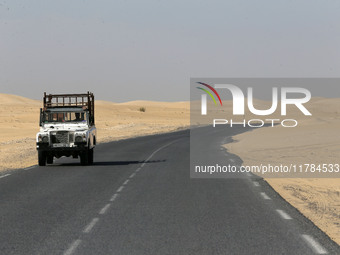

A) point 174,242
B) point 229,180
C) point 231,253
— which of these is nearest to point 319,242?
point 231,253

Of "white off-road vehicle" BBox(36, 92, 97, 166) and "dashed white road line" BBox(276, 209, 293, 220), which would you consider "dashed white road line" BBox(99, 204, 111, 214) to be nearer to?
"dashed white road line" BBox(276, 209, 293, 220)

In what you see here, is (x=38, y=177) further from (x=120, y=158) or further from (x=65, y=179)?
(x=120, y=158)

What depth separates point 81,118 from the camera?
24672mm

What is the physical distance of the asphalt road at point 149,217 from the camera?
8492mm

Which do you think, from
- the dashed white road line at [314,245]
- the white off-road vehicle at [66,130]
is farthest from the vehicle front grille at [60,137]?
the dashed white road line at [314,245]

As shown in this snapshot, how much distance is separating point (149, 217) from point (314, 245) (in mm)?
3703

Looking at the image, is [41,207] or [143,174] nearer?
[41,207]

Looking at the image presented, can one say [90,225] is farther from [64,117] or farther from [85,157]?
[64,117]

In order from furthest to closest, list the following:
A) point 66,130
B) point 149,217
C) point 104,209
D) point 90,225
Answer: point 66,130
point 104,209
point 149,217
point 90,225

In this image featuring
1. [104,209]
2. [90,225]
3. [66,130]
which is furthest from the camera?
[66,130]

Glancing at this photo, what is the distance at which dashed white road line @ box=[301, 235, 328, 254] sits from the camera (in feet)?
26.6

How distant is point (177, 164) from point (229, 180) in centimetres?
642

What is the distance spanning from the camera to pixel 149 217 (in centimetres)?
1114

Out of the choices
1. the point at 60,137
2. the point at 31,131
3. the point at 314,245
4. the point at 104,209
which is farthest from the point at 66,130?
the point at 31,131
